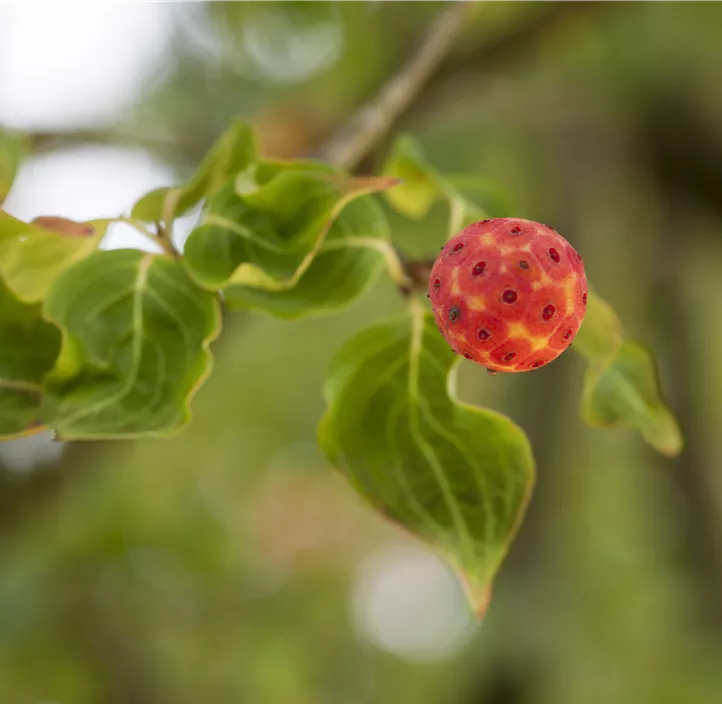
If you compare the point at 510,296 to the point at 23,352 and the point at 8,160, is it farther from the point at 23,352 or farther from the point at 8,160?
the point at 8,160

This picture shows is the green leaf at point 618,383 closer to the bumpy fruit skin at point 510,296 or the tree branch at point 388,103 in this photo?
the bumpy fruit skin at point 510,296

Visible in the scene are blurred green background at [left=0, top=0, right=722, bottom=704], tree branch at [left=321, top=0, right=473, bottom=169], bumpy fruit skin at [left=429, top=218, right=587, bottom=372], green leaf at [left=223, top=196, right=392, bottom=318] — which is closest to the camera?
bumpy fruit skin at [left=429, top=218, right=587, bottom=372]

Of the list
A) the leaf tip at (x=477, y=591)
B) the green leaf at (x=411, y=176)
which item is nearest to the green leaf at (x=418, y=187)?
the green leaf at (x=411, y=176)

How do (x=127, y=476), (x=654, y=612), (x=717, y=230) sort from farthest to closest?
1. (x=654, y=612)
2. (x=127, y=476)
3. (x=717, y=230)

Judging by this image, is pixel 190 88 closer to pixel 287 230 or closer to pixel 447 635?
pixel 287 230

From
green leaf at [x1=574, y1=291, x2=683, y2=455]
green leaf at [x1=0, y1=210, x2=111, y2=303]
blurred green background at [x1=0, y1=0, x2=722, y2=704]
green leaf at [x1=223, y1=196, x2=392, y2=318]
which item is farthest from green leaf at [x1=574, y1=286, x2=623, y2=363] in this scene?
blurred green background at [x1=0, y1=0, x2=722, y2=704]

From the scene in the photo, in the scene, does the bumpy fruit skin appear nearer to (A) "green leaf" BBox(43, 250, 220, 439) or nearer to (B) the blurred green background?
(A) "green leaf" BBox(43, 250, 220, 439)

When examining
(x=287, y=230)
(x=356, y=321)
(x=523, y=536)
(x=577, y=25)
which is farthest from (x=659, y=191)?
(x=287, y=230)
